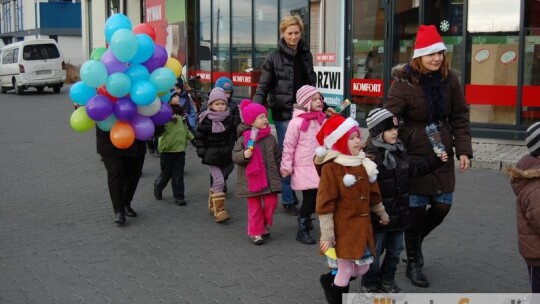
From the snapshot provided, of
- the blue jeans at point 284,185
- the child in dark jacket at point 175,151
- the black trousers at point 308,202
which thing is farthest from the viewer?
the child in dark jacket at point 175,151

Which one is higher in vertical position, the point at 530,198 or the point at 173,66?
the point at 173,66

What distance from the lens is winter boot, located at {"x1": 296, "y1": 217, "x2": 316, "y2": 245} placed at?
6.75 metres

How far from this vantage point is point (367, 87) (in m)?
13.6

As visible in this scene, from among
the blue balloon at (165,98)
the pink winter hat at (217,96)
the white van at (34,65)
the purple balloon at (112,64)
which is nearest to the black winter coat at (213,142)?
the pink winter hat at (217,96)

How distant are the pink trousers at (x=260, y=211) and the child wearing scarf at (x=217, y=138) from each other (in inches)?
33.0

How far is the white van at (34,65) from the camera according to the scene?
95.7 ft

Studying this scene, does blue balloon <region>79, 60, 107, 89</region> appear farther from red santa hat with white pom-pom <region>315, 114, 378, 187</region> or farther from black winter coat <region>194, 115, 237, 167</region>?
red santa hat with white pom-pom <region>315, 114, 378, 187</region>

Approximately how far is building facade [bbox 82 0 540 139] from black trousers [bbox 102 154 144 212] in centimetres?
462

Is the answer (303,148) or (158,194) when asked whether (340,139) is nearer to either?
(303,148)

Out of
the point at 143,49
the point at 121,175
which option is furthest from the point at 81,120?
the point at 143,49

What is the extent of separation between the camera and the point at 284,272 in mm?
5902

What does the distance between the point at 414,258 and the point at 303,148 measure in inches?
68.2

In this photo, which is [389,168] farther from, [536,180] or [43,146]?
[43,146]

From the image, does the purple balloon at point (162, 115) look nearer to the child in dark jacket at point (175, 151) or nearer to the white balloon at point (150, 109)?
the white balloon at point (150, 109)
